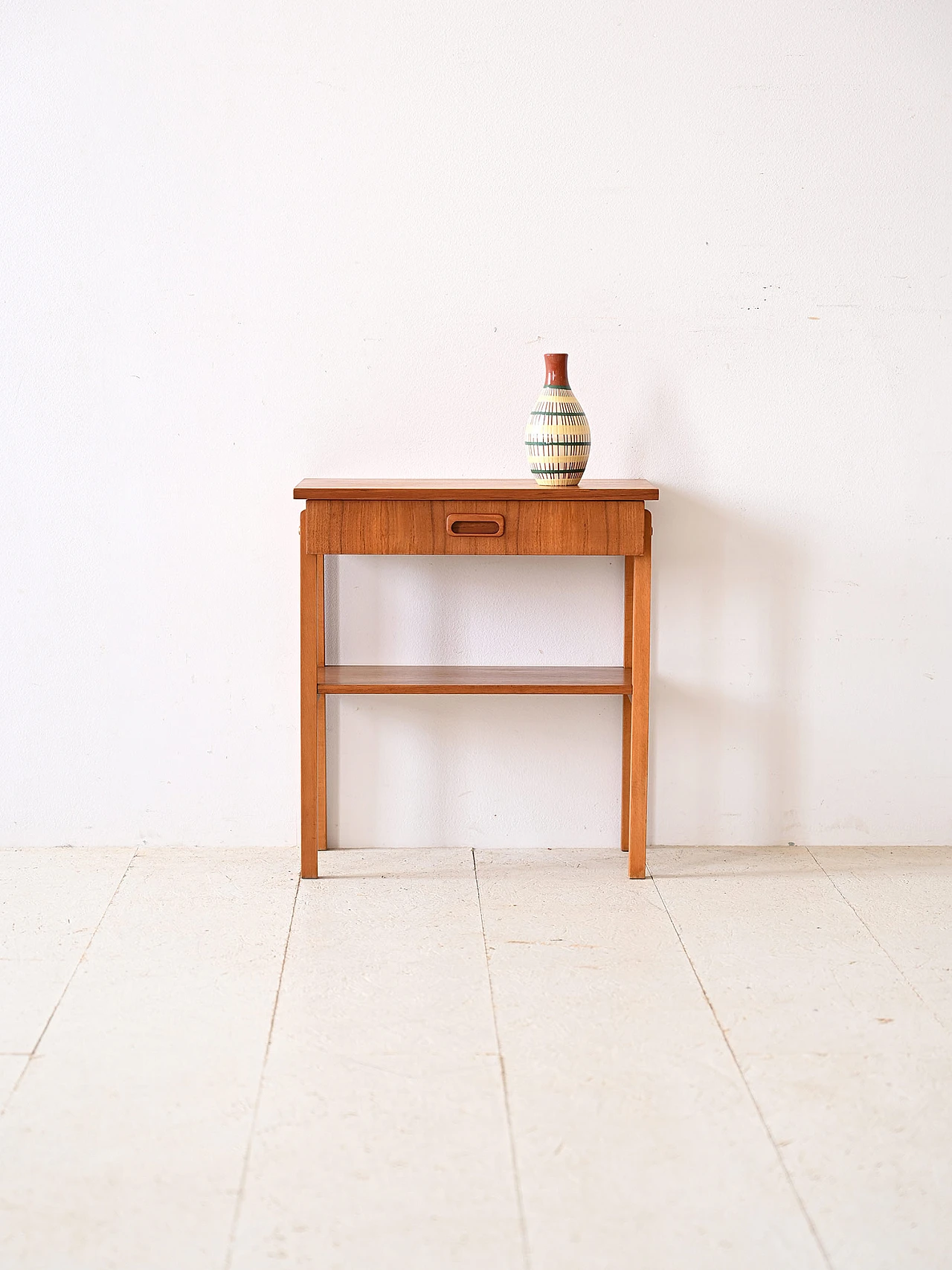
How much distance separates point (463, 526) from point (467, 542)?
4 centimetres

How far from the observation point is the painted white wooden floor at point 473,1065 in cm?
171

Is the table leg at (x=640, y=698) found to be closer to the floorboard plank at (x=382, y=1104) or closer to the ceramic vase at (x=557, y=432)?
the ceramic vase at (x=557, y=432)

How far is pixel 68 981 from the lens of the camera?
2.45m

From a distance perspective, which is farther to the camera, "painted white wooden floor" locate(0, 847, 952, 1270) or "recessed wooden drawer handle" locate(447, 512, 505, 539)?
"recessed wooden drawer handle" locate(447, 512, 505, 539)

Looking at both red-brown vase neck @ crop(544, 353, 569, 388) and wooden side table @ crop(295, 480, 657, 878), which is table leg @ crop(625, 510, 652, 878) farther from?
red-brown vase neck @ crop(544, 353, 569, 388)

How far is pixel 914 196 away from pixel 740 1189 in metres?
2.34

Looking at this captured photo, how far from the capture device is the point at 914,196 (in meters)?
3.06

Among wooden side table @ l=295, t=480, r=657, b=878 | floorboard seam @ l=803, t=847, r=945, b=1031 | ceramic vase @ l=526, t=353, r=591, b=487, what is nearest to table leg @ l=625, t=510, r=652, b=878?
wooden side table @ l=295, t=480, r=657, b=878

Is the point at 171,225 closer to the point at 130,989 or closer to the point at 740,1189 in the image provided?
the point at 130,989

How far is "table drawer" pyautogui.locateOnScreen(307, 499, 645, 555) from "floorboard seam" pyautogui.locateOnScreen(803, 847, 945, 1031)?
0.94 m

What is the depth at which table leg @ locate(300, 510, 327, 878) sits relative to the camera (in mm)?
→ 2939

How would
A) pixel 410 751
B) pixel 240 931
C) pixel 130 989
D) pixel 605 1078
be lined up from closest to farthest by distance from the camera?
pixel 605 1078 → pixel 130 989 → pixel 240 931 → pixel 410 751

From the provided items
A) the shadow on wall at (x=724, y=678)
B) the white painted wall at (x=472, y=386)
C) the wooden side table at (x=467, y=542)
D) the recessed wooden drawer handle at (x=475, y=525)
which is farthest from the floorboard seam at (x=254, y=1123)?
the shadow on wall at (x=724, y=678)

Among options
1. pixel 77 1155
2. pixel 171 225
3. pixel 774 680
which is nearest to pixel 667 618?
pixel 774 680
